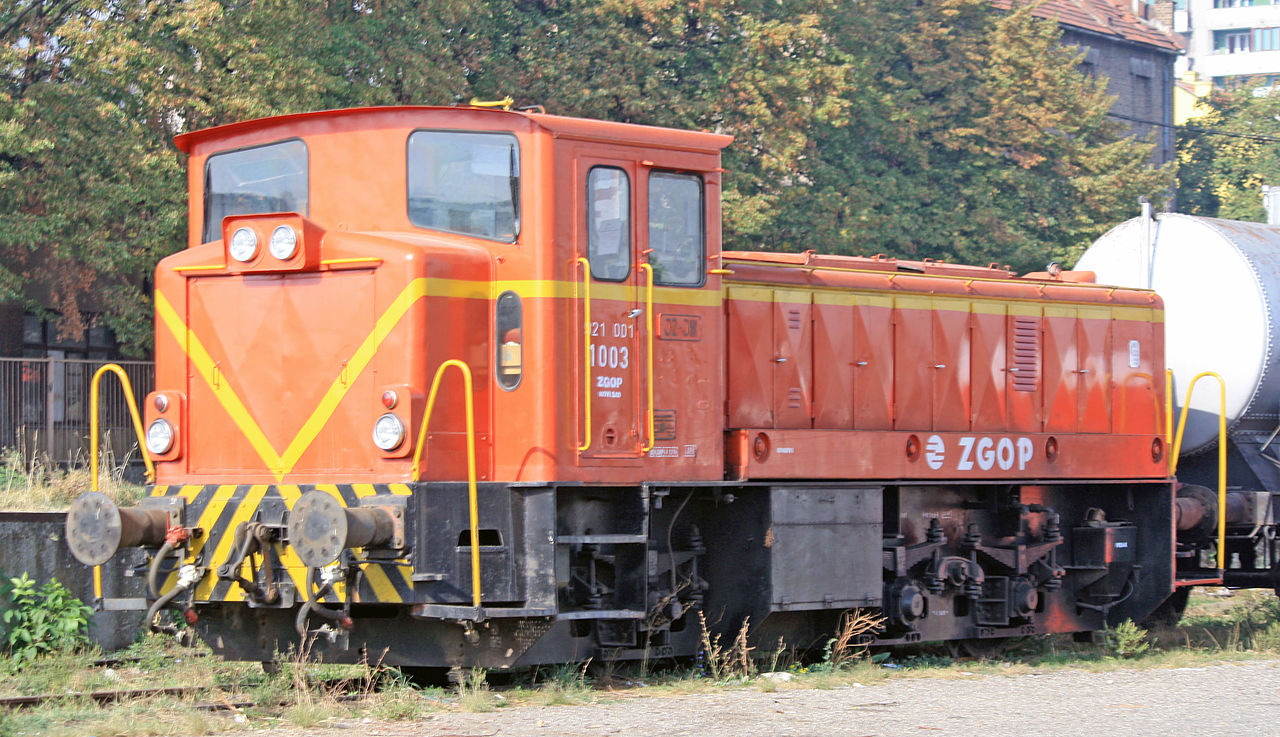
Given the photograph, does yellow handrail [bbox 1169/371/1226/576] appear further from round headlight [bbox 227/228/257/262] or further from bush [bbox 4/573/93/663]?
bush [bbox 4/573/93/663]

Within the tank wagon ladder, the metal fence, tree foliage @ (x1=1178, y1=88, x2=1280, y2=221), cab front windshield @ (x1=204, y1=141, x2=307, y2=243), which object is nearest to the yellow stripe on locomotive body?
cab front windshield @ (x1=204, y1=141, x2=307, y2=243)

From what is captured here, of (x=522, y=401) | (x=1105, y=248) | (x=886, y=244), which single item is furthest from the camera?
(x=886, y=244)

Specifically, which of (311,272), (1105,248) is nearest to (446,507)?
(311,272)

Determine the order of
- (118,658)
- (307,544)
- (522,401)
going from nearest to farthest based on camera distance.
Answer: (307,544) < (522,401) < (118,658)

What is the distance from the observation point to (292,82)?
1878cm

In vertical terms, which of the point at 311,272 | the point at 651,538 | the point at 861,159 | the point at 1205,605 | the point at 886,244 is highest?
the point at 861,159

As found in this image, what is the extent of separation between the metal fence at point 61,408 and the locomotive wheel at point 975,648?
37.1 feet

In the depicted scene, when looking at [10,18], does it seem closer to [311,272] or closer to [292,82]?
[292,82]

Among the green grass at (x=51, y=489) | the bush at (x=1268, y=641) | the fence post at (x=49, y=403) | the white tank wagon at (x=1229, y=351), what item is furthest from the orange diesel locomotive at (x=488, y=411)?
the fence post at (x=49, y=403)

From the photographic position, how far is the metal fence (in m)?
19.3

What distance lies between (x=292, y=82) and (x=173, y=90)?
1.64m

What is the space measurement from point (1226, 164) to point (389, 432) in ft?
→ 183

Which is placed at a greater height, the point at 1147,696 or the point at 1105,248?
the point at 1105,248

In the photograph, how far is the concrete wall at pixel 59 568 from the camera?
11.6 m
